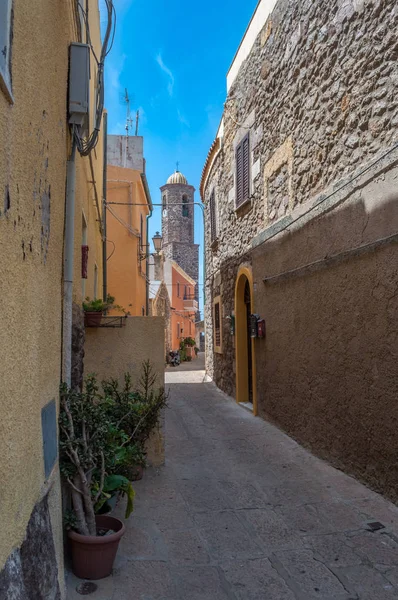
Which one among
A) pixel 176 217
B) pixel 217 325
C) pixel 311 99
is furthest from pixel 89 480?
pixel 176 217

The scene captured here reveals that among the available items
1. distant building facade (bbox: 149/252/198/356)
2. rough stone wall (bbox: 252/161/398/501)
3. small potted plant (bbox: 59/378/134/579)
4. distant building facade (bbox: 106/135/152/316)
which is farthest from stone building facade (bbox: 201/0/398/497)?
distant building facade (bbox: 149/252/198/356)

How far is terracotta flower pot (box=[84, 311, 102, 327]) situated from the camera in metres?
→ 4.87

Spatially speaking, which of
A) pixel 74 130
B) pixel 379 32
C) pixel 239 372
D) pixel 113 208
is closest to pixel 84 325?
pixel 74 130

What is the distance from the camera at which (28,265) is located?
7.22 feet

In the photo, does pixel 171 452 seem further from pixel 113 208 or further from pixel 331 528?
pixel 113 208

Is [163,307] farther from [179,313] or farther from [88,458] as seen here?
[88,458]

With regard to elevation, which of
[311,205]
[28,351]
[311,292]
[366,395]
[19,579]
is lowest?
[19,579]

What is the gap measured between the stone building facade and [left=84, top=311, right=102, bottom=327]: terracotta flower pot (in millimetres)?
2536

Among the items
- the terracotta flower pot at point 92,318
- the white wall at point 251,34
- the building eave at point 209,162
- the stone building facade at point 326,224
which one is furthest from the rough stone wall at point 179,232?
the terracotta flower pot at point 92,318

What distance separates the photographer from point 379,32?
4.35 meters

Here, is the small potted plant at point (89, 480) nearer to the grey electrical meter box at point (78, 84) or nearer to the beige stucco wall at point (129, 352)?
the beige stucco wall at point (129, 352)

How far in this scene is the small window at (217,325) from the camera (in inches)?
447

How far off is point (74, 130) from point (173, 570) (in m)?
3.41

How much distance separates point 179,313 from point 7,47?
28.6 m
